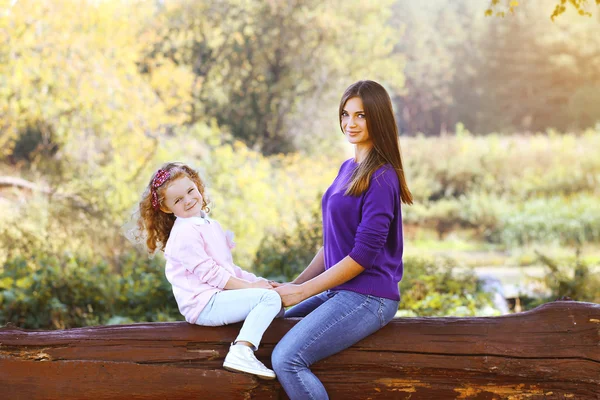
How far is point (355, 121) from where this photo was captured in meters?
2.78

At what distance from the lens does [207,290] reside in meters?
2.77

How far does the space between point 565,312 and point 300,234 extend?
409cm

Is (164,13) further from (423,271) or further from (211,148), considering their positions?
(423,271)

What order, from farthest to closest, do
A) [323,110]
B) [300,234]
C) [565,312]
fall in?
[323,110], [300,234], [565,312]

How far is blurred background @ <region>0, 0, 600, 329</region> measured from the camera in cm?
650

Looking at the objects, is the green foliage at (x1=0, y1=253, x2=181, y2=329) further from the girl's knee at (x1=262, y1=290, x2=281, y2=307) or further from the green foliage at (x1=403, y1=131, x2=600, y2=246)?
the green foliage at (x1=403, y1=131, x2=600, y2=246)

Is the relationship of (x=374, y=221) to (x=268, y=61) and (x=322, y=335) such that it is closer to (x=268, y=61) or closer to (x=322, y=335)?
(x=322, y=335)

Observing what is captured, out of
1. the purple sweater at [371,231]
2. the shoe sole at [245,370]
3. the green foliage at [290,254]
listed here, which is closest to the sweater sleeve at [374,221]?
the purple sweater at [371,231]

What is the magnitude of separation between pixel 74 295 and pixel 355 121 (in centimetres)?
395

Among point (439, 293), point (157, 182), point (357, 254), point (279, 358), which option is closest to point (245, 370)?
point (279, 358)

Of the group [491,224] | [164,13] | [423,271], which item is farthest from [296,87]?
[423,271]

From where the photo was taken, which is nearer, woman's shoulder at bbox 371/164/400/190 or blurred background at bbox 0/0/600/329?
woman's shoulder at bbox 371/164/400/190

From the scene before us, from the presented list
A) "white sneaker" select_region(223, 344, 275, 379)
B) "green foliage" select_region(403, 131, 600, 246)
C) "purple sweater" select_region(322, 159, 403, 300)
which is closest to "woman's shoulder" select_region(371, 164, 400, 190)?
"purple sweater" select_region(322, 159, 403, 300)

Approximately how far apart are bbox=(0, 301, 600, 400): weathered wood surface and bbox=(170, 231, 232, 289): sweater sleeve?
0.69ft
